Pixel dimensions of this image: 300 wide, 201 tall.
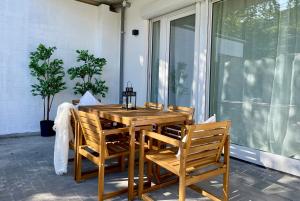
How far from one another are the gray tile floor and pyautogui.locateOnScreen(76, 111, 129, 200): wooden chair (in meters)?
0.14

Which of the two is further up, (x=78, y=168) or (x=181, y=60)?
(x=181, y=60)

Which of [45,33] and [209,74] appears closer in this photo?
[209,74]

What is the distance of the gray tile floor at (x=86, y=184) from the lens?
242 centimetres

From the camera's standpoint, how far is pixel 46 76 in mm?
4887

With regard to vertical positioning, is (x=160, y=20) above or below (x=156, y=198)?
above

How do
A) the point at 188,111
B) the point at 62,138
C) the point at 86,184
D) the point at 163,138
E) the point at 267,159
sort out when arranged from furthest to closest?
the point at 267,159 < the point at 188,111 < the point at 62,138 < the point at 86,184 < the point at 163,138

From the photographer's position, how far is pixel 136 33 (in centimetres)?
554

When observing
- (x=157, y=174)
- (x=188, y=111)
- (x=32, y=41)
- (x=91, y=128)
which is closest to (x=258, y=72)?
(x=188, y=111)

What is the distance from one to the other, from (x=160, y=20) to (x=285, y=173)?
3518 millimetres

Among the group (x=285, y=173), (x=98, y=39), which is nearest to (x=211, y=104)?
(x=285, y=173)

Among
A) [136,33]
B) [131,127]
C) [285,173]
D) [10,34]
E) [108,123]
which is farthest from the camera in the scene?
[136,33]

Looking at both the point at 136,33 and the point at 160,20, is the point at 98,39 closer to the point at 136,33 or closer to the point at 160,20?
the point at 136,33

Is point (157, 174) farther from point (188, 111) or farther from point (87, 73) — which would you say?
point (87, 73)

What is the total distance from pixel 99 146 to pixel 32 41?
11.7ft
